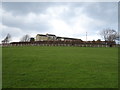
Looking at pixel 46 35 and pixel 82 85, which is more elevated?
pixel 46 35

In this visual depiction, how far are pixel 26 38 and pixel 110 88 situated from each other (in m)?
99.7

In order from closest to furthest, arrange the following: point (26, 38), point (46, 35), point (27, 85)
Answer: point (27, 85), point (26, 38), point (46, 35)

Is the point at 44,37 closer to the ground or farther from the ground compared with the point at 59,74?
farther from the ground

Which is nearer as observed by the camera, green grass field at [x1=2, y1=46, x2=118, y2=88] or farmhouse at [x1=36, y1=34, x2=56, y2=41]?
green grass field at [x1=2, y1=46, x2=118, y2=88]

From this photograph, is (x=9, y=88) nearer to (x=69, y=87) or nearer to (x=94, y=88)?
(x=69, y=87)

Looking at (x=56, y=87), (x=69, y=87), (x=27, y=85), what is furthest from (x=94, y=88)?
(x=27, y=85)

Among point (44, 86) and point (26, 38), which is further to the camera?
point (26, 38)

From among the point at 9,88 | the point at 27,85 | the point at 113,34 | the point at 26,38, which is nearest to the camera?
the point at 9,88

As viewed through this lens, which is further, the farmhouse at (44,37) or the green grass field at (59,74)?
the farmhouse at (44,37)

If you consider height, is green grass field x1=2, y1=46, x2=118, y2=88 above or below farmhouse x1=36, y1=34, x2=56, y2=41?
below

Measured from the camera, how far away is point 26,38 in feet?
333

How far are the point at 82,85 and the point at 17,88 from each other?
6.99 ft

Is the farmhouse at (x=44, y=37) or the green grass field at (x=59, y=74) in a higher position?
the farmhouse at (x=44, y=37)

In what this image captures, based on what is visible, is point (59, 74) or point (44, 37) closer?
point (59, 74)
